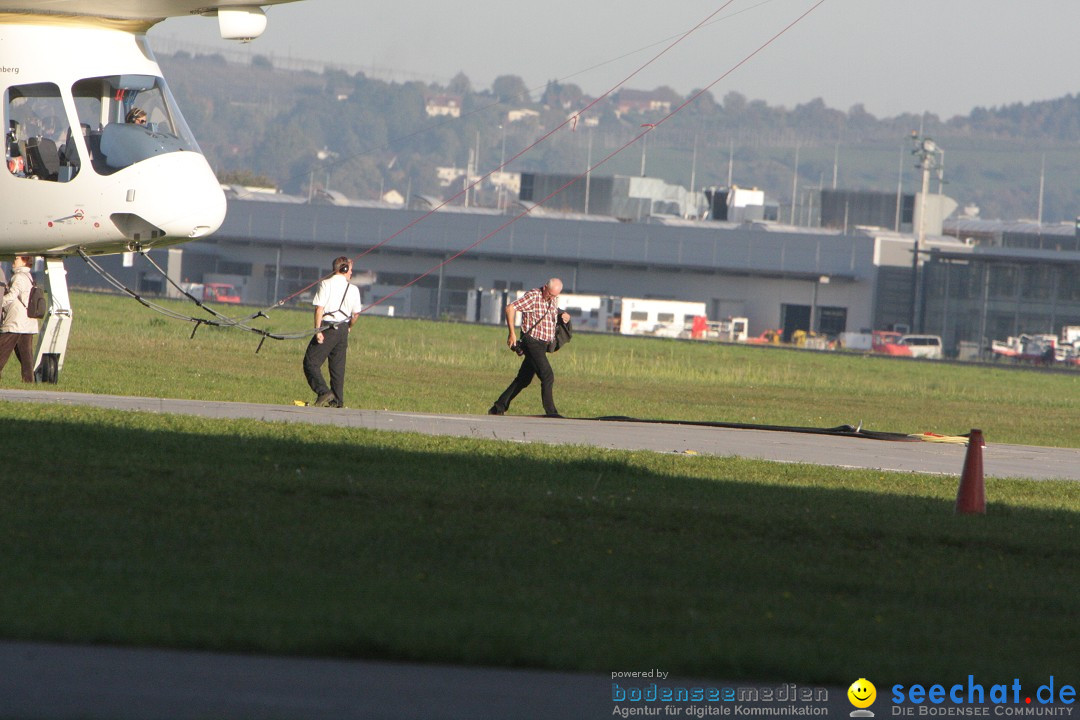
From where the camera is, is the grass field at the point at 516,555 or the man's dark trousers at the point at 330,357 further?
the man's dark trousers at the point at 330,357

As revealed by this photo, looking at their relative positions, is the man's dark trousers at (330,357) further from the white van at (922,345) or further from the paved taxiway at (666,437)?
the white van at (922,345)

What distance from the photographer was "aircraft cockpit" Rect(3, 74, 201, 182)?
16766 mm

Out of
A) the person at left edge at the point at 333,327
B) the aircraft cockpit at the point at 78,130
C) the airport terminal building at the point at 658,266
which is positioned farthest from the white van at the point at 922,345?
the aircraft cockpit at the point at 78,130

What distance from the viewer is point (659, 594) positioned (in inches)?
311

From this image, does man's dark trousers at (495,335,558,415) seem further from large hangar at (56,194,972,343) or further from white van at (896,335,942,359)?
large hangar at (56,194,972,343)

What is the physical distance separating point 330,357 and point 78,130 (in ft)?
12.9

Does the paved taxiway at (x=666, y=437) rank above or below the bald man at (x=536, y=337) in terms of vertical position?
below

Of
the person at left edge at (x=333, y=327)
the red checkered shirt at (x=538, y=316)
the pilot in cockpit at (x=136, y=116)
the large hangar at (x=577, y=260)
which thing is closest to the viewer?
the pilot in cockpit at (x=136, y=116)

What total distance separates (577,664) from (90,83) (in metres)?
12.5

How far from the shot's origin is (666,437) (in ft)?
54.7

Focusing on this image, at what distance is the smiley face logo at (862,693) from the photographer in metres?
6.03

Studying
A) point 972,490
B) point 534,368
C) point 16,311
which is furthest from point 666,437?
point 16,311

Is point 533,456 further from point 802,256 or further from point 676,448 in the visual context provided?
point 802,256

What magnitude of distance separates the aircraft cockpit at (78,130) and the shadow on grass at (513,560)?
4.49m
